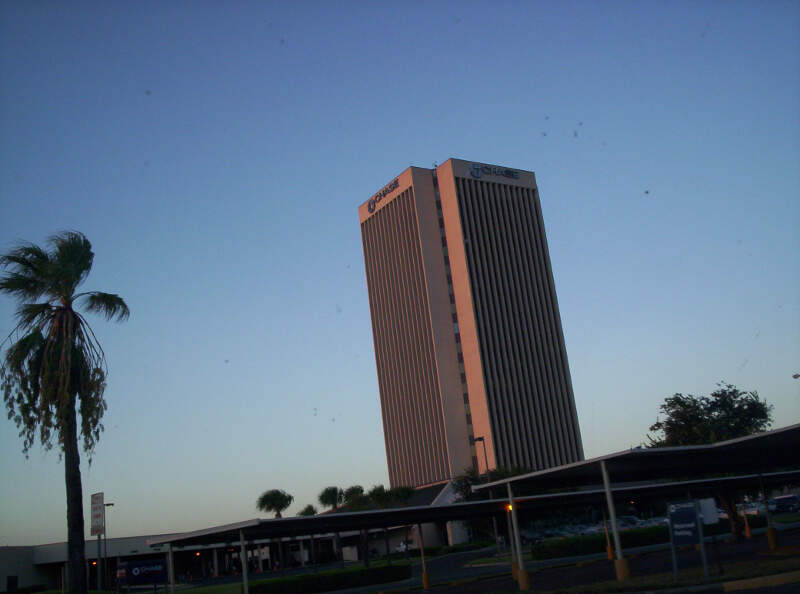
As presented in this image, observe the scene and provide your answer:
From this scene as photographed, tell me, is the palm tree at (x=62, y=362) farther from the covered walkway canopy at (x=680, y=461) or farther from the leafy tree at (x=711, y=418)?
the leafy tree at (x=711, y=418)

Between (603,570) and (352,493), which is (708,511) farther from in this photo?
(352,493)

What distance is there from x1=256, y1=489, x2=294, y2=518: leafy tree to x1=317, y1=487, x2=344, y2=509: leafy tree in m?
5.26

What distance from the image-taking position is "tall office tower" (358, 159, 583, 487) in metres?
91.7

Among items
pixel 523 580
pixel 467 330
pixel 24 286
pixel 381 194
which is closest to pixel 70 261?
pixel 24 286

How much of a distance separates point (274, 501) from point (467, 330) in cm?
3228

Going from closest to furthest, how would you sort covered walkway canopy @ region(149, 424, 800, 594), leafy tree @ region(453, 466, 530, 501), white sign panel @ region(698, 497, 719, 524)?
white sign panel @ region(698, 497, 719, 524), covered walkway canopy @ region(149, 424, 800, 594), leafy tree @ region(453, 466, 530, 501)

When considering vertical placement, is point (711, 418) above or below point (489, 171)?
below

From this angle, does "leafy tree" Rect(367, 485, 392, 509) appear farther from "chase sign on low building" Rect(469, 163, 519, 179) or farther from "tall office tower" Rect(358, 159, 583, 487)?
"chase sign on low building" Rect(469, 163, 519, 179)

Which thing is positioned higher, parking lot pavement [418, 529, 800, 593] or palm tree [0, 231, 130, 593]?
palm tree [0, 231, 130, 593]

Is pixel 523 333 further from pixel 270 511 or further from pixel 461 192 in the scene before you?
pixel 270 511

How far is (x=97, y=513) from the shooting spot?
84.0ft

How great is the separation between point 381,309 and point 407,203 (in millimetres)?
15829

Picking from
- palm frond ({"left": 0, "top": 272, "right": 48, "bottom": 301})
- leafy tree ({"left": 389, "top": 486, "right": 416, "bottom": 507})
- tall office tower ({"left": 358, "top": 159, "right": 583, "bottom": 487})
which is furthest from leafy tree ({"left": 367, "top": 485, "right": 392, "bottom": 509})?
palm frond ({"left": 0, "top": 272, "right": 48, "bottom": 301})

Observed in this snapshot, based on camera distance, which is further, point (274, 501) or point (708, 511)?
point (274, 501)
